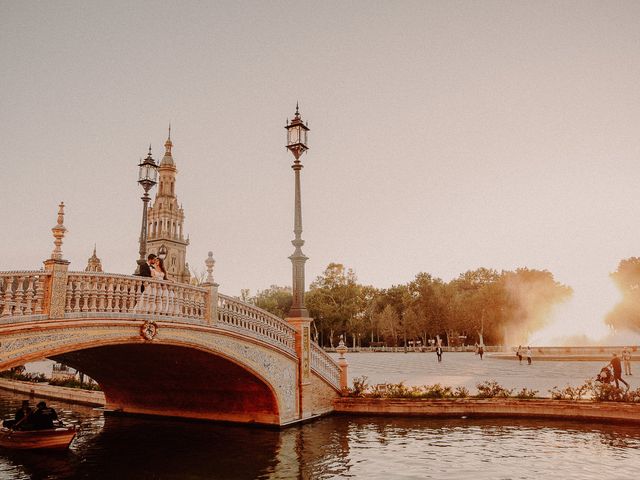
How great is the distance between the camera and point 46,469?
38.4 ft

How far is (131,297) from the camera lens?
11125 mm

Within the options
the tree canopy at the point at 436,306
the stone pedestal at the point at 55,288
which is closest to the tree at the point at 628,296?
the tree canopy at the point at 436,306

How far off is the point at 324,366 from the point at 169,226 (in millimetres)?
65568

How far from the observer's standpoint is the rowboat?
41.9 feet

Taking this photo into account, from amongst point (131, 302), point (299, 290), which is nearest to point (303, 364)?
point (299, 290)

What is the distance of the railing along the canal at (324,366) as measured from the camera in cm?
1783

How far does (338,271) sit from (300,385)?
76337 mm

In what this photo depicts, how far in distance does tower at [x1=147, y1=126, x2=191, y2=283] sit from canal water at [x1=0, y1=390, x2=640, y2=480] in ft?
207

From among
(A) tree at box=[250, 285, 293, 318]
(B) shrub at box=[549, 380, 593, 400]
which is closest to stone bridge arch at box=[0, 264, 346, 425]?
(B) shrub at box=[549, 380, 593, 400]

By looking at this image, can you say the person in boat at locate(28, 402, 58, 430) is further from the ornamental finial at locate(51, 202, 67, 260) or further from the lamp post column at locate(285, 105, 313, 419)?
the lamp post column at locate(285, 105, 313, 419)

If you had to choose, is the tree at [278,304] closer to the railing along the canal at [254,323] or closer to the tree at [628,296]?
the tree at [628,296]

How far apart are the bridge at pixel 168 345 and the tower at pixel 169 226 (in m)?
60.0

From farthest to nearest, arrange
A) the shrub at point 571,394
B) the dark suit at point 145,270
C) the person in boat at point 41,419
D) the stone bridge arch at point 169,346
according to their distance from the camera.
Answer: the shrub at point 571,394 → the person in boat at point 41,419 → the dark suit at point 145,270 → the stone bridge arch at point 169,346

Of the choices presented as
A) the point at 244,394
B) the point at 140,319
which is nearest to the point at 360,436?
the point at 244,394
